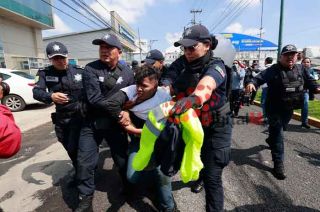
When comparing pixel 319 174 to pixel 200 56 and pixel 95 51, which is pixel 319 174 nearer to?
pixel 200 56

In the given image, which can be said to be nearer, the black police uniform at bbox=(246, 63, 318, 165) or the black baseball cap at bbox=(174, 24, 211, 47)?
the black baseball cap at bbox=(174, 24, 211, 47)

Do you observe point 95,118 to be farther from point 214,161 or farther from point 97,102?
point 214,161

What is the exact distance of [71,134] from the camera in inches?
120

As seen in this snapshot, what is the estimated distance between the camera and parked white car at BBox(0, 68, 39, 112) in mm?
9352

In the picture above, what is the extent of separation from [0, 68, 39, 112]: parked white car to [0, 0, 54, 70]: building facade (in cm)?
1157

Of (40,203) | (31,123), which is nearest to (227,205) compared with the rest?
(40,203)

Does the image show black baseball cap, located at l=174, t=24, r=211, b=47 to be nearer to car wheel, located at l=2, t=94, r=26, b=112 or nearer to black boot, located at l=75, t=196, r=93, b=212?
black boot, located at l=75, t=196, r=93, b=212

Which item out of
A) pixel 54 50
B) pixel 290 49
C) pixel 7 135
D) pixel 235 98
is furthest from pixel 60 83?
pixel 235 98

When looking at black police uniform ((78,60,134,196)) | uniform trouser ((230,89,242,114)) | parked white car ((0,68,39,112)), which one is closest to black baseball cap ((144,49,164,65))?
black police uniform ((78,60,134,196))

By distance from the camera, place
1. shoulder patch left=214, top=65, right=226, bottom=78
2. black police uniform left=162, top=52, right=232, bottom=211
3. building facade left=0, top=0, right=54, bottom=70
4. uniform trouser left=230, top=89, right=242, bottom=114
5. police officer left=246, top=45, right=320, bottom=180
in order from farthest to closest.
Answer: building facade left=0, top=0, right=54, bottom=70 < uniform trouser left=230, top=89, right=242, bottom=114 < police officer left=246, top=45, right=320, bottom=180 < black police uniform left=162, top=52, right=232, bottom=211 < shoulder patch left=214, top=65, right=226, bottom=78

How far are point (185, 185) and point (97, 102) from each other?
5.35 ft

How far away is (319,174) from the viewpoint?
3455 millimetres

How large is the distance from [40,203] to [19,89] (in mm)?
7629

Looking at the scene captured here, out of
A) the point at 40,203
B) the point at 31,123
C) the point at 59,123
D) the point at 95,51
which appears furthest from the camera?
the point at 95,51
